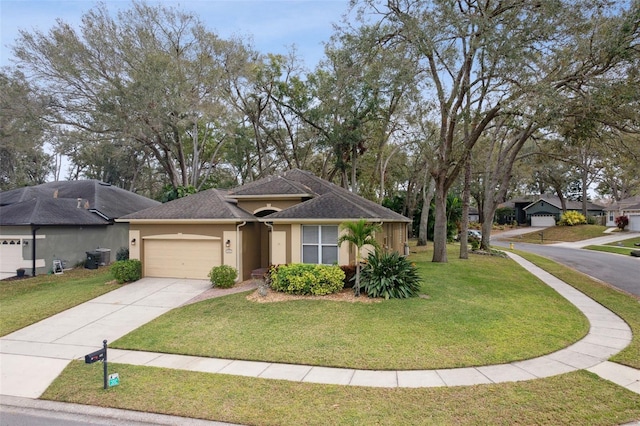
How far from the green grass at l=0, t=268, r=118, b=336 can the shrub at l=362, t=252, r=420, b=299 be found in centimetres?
977

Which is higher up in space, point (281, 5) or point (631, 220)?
point (281, 5)

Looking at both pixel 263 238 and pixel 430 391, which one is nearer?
pixel 430 391

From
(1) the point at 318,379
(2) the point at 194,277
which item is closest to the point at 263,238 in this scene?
(2) the point at 194,277

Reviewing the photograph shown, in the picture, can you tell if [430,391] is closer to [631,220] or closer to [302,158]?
[302,158]

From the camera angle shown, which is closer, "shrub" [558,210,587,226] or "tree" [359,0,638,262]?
"tree" [359,0,638,262]

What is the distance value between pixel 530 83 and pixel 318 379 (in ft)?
45.8

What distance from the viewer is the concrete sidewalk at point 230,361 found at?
21.8 feet

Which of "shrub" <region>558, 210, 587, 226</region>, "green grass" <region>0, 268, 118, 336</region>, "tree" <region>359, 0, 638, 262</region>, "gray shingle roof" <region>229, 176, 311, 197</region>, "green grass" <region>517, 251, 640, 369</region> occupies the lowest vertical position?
"green grass" <region>517, 251, 640, 369</region>

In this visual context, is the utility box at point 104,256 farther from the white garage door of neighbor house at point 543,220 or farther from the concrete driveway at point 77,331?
the white garage door of neighbor house at point 543,220

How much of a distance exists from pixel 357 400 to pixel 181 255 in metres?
11.9

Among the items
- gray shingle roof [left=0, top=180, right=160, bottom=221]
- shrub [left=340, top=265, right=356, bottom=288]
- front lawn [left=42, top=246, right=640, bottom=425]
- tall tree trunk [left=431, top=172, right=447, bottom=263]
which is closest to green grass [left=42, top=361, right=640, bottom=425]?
front lawn [left=42, top=246, right=640, bottom=425]

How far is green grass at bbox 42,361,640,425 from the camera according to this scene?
5.32 meters

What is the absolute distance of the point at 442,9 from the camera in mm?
15023

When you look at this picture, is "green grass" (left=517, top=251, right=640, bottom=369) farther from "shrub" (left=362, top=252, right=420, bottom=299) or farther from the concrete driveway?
the concrete driveway
